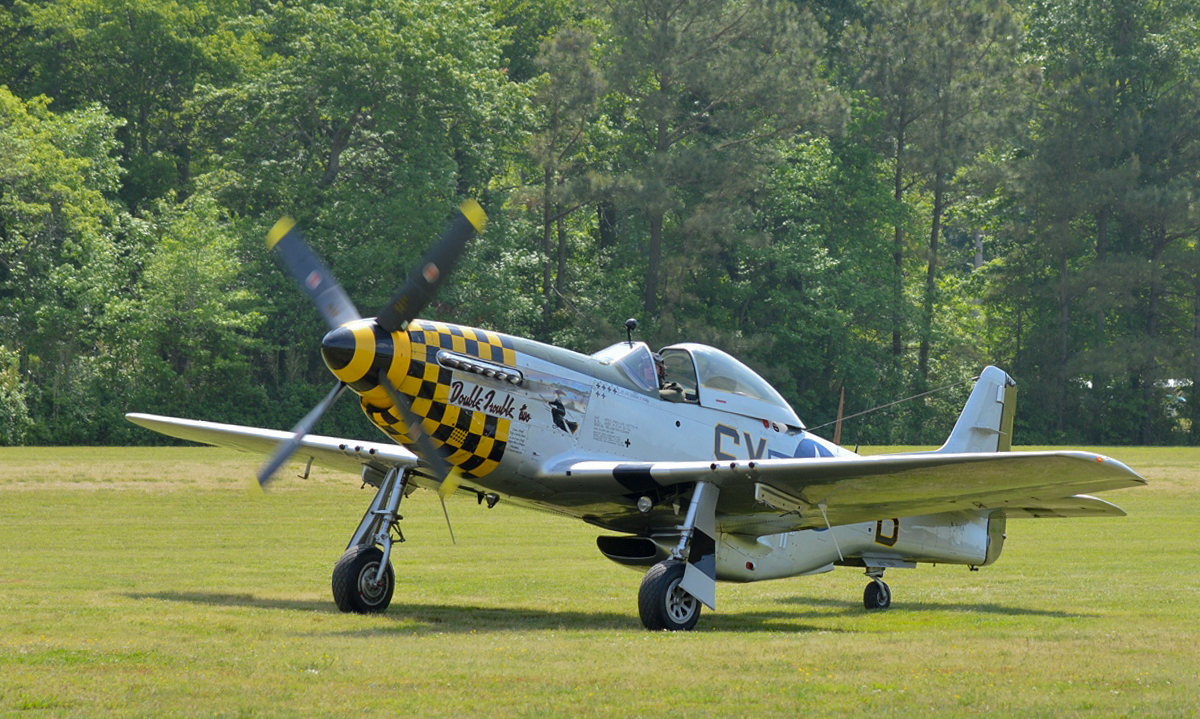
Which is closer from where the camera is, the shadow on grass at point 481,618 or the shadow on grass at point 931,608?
the shadow on grass at point 481,618

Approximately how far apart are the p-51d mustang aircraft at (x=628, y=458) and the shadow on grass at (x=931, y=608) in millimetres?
720

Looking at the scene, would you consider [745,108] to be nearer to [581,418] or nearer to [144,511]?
[144,511]

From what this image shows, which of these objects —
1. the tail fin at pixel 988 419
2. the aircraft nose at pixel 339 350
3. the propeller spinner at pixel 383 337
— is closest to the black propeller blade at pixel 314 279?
the propeller spinner at pixel 383 337

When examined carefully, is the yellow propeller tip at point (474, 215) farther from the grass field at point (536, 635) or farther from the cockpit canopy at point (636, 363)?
the grass field at point (536, 635)

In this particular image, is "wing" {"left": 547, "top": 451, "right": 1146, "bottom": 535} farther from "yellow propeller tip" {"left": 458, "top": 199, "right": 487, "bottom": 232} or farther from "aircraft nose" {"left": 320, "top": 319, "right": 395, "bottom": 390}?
"yellow propeller tip" {"left": 458, "top": 199, "right": 487, "bottom": 232}

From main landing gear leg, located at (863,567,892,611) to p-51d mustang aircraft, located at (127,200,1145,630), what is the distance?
76cm

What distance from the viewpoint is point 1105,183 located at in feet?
197

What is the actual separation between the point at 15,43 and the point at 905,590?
53.0m

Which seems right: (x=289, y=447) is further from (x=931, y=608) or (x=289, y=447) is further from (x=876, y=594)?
(x=931, y=608)

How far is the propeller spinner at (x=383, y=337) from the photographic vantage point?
37.0ft

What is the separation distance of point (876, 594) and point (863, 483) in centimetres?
372

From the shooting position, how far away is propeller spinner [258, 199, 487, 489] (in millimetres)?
11266

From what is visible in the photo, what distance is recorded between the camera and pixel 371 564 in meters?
12.7

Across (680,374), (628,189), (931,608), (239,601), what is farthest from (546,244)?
(239,601)
